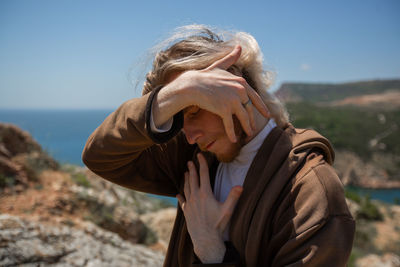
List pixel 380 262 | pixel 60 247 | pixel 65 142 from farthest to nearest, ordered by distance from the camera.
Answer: pixel 65 142 < pixel 380 262 < pixel 60 247

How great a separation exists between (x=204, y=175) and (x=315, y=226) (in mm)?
624

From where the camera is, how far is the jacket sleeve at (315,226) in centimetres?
105

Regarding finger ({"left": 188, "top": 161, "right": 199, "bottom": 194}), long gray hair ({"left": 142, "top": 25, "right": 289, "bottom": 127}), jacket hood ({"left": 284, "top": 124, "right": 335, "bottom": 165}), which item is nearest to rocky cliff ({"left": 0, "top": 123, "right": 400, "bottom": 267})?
finger ({"left": 188, "top": 161, "right": 199, "bottom": 194})

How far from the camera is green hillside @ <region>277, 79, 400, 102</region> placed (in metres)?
96.9

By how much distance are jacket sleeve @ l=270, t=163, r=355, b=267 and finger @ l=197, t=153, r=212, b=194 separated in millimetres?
407

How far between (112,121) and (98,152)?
188 mm

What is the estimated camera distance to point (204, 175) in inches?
59.8

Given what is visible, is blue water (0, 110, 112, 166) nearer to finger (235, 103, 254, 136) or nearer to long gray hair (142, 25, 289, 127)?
long gray hair (142, 25, 289, 127)

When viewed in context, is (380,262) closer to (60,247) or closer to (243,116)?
(60,247)

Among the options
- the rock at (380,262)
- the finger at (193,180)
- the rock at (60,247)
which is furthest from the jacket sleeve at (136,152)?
the rock at (380,262)

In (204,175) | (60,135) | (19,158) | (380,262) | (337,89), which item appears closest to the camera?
(204,175)

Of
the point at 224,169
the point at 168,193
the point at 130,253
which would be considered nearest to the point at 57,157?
the point at 130,253

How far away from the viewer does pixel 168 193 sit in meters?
1.92

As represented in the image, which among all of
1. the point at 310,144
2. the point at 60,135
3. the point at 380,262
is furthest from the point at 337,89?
the point at 310,144
